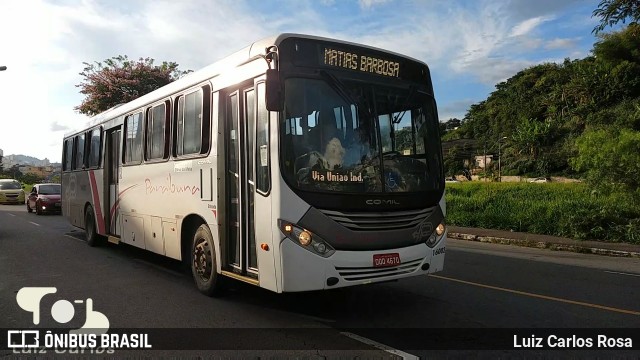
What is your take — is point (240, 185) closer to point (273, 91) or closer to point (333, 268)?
point (273, 91)

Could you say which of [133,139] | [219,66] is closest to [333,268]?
[219,66]

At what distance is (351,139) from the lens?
213 inches

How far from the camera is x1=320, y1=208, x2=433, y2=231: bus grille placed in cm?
519

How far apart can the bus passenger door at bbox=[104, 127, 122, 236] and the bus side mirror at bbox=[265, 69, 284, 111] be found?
597 centimetres

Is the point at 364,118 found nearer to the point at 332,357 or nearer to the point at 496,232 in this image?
the point at 332,357

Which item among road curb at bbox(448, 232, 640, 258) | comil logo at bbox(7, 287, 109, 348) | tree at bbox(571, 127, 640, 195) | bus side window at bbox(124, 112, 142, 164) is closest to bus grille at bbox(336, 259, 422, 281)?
comil logo at bbox(7, 287, 109, 348)

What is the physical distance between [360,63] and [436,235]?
229 cm

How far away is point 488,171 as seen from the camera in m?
67.4

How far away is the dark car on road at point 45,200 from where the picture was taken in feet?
77.2

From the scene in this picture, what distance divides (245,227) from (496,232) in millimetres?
12513

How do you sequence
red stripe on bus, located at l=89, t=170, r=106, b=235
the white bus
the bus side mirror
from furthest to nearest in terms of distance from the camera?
red stripe on bus, located at l=89, t=170, r=106, b=235, the white bus, the bus side mirror

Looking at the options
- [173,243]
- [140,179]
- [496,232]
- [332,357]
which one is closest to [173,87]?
[140,179]

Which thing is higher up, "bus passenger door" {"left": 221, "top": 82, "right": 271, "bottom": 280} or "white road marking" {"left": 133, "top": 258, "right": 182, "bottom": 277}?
"bus passenger door" {"left": 221, "top": 82, "right": 271, "bottom": 280}

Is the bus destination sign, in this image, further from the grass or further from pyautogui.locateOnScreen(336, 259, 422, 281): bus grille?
the grass
